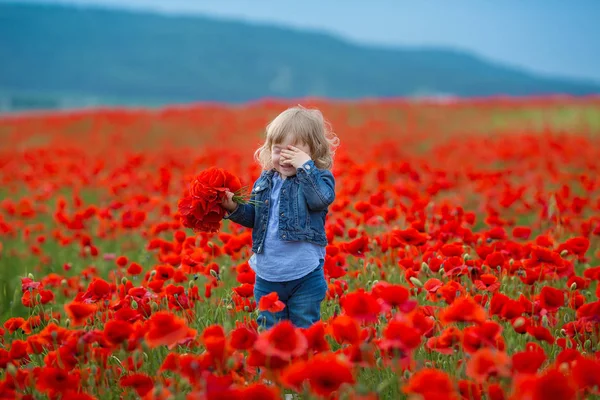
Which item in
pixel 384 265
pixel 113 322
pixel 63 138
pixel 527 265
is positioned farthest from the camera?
pixel 63 138

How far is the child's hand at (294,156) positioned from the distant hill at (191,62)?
70293 mm

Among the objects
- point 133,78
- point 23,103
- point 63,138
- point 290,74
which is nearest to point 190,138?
point 63,138

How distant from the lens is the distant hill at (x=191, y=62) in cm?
7944

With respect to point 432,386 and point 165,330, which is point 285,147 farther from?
point 432,386

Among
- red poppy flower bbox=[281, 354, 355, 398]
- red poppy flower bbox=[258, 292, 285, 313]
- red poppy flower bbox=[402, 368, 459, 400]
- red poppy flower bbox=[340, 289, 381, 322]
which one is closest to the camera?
red poppy flower bbox=[402, 368, 459, 400]

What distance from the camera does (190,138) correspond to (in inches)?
528

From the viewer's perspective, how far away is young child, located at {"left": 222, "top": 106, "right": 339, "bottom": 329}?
8.46 feet

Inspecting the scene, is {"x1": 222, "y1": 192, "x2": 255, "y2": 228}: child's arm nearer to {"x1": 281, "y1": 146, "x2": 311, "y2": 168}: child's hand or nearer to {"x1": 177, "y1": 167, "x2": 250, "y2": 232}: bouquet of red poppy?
{"x1": 177, "y1": 167, "x2": 250, "y2": 232}: bouquet of red poppy

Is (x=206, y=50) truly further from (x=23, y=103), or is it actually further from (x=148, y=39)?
(x=23, y=103)

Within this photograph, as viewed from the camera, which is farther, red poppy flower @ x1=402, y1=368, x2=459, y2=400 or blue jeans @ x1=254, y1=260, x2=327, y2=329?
blue jeans @ x1=254, y1=260, x2=327, y2=329

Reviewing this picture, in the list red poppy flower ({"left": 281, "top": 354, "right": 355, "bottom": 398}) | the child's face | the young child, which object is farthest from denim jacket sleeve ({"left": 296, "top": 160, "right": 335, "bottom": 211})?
red poppy flower ({"left": 281, "top": 354, "right": 355, "bottom": 398})

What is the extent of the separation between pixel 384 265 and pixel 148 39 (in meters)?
104

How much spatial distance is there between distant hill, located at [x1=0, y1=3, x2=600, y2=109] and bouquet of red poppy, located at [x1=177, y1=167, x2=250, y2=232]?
70337 millimetres

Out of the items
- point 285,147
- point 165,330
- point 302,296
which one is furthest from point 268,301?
point 285,147
